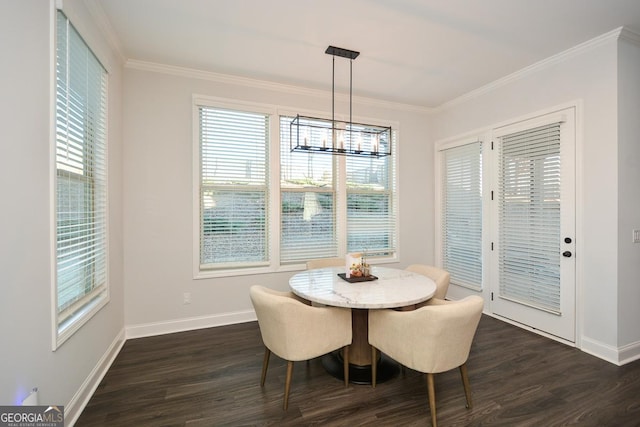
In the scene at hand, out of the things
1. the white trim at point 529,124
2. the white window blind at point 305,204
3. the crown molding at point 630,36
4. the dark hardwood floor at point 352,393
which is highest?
the crown molding at point 630,36

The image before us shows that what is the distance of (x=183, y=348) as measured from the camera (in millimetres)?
2939

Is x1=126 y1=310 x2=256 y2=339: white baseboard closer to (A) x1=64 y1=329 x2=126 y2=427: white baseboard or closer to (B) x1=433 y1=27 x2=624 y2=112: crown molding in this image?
(A) x1=64 y1=329 x2=126 y2=427: white baseboard

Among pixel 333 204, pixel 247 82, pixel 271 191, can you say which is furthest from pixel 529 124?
pixel 247 82

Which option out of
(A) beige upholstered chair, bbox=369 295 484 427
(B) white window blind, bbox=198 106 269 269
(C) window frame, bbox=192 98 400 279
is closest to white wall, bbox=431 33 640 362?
(A) beige upholstered chair, bbox=369 295 484 427

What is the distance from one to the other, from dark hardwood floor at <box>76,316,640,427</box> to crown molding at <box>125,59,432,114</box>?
294cm

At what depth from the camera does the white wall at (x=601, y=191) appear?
8.62 ft

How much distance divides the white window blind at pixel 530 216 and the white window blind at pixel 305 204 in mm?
2123

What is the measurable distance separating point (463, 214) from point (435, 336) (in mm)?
2825

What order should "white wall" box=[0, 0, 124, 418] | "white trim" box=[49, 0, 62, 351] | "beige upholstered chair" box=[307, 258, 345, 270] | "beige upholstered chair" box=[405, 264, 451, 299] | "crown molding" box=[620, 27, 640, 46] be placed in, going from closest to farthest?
"white wall" box=[0, 0, 124, 418]
"white trim" box=[49, 0, 62, 351]
"crown molding" box=[620, 27, 640, 46]
"beige upholstered chair" box=[405, 264, 451, 299]
"beige upholstered chair" box=[307, 258, 345, 270]

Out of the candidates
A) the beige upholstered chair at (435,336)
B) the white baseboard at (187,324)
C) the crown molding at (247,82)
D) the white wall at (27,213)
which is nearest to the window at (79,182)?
the white wall at (27,213)

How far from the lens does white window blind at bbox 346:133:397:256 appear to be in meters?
4.23

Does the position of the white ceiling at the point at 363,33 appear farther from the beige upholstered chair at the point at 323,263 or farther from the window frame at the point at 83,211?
the beige upholstered chair at the point at 323,263

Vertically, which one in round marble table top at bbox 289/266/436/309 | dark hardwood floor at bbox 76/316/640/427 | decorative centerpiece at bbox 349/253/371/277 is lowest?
dark hardwood floor at bbox 76/316/640/427

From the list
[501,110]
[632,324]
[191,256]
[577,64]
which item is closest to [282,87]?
[191,256]
